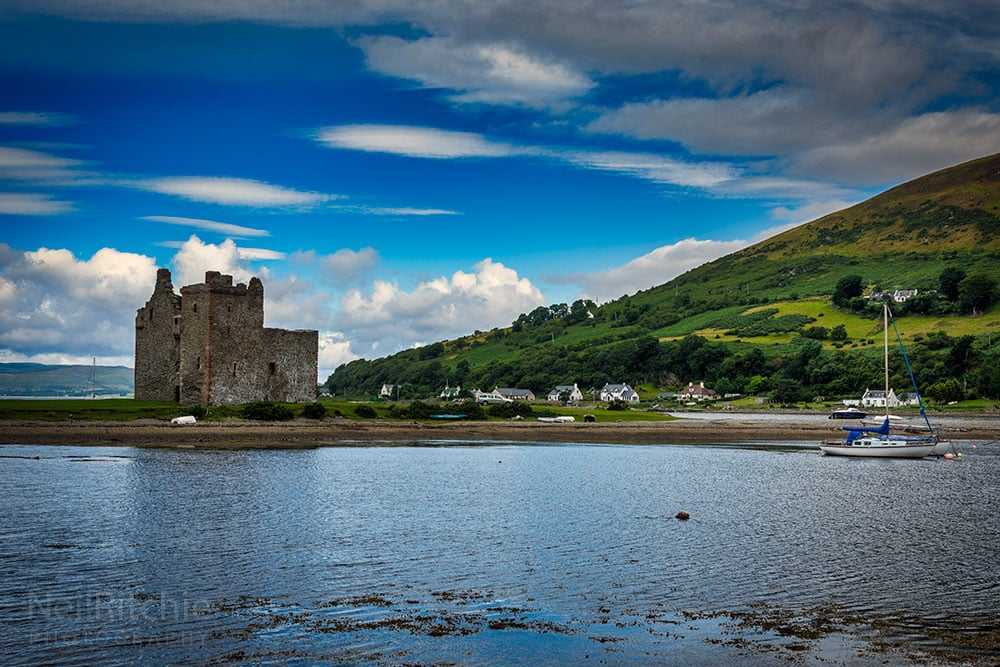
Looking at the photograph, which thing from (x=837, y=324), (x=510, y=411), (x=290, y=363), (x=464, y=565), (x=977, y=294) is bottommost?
(x=464, y=565)

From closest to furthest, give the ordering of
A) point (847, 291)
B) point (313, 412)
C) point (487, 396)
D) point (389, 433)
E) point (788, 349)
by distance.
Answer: point (313, 412) < point (389, 433) < point (788, 349) < point (487, 396) < point (847, 291)

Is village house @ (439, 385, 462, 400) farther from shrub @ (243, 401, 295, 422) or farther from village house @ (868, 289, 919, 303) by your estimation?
shrub @ (243, 401, 295, 422)

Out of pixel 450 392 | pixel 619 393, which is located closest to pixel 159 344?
pixel 619 393

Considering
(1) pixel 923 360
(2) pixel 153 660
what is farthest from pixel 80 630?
(1) pixel 923 360

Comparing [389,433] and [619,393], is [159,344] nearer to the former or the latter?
[389,433]

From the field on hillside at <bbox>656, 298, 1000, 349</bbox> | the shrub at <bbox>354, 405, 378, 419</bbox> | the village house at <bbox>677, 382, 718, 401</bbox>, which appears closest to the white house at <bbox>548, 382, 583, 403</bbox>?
the village house at <bbox>677, 382, 718, 401</bbox>

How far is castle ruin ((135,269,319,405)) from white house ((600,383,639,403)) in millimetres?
83054

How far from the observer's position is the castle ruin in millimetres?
60906

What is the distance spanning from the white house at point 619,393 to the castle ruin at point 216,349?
8305 cm

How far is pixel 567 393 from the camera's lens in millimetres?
146250

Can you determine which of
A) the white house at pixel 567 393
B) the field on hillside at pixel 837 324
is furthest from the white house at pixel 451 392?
the field on hillside at pixel 837 324

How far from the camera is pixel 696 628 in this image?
643 inches

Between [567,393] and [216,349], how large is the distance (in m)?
89.9

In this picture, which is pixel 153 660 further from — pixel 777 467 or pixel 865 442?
pixel 865 442
